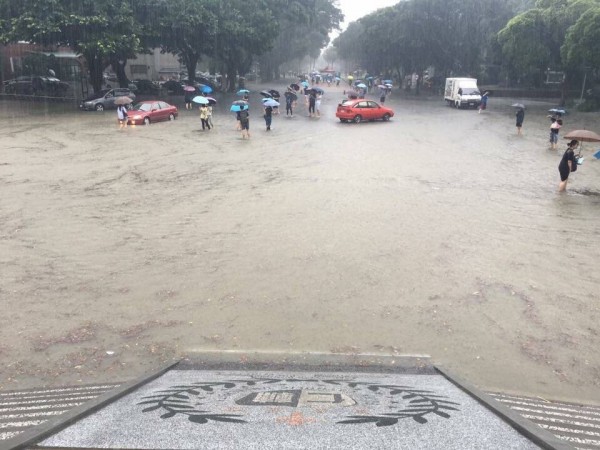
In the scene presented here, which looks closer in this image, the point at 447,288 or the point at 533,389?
the point at 533,389

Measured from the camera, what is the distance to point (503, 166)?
17875 mm

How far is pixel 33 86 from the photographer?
3950 cm

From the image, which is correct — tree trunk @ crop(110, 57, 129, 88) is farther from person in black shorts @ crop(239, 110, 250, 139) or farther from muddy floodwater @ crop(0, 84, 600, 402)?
muddy floodwater @ crop(0, 84, 600, 402)

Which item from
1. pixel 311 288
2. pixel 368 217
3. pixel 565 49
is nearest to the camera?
pixel 311 288

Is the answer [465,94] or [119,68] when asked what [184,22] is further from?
[465,94]

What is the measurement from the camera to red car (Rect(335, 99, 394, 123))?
28.2m

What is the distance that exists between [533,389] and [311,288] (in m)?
3.67

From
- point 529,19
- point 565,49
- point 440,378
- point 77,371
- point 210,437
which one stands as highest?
Answer: point 529,19

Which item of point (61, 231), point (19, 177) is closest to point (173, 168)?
point (19, 177)

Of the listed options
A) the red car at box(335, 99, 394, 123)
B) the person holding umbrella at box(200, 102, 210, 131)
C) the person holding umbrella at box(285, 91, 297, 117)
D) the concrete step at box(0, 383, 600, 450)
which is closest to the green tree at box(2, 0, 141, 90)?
the person holding umbrella at box(200, 102, 210, 131)

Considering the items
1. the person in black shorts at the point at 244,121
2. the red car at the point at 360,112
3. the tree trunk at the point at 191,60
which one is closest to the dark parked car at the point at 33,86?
the tree trunk at the point at 191,60

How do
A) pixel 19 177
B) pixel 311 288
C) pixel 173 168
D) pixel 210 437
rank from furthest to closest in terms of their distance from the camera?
pixel 173 168 → pixel 19 177 → pixel 311 288 → pixel 210 437

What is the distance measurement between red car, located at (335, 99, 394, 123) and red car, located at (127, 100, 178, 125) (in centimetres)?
971

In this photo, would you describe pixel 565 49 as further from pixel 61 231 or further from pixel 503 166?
pixel 61 231
